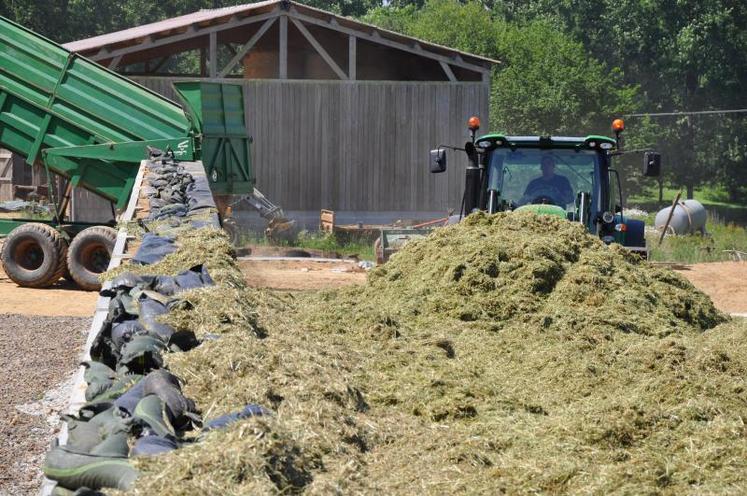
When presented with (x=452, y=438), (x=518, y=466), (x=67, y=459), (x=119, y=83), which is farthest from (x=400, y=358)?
(x=119, y=83)

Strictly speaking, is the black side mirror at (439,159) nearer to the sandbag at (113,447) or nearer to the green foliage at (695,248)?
the sandbag at (113,447)

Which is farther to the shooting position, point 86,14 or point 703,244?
point 86,14

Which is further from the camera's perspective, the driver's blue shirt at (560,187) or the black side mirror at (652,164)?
the driver's blue shirt at (560,187)

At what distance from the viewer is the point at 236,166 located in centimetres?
1962

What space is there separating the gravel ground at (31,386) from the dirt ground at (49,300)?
79 cm

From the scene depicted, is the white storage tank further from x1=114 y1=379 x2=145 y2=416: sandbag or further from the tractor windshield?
x1=114 y1=379 x2=145 y2=416: sandbag

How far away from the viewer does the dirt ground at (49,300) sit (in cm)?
1451

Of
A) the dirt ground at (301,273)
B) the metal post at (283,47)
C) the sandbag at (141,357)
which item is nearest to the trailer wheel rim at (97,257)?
the dirt ground at (301,273)

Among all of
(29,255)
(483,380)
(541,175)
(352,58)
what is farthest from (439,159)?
(352,58)

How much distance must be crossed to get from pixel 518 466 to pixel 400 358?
2.69 m

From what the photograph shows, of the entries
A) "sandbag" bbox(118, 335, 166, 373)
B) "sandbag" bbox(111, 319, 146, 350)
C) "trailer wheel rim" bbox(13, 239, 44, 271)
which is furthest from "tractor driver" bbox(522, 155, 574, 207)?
"trailer wheel rim" bbox(13, 239, 44, 271)

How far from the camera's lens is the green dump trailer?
54.4 ft

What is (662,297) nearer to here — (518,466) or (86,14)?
Result: (518,466)

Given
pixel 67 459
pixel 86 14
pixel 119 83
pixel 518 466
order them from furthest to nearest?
pixel 86 14, pixel 119 83, pixel 518 466, pixel 67 459
